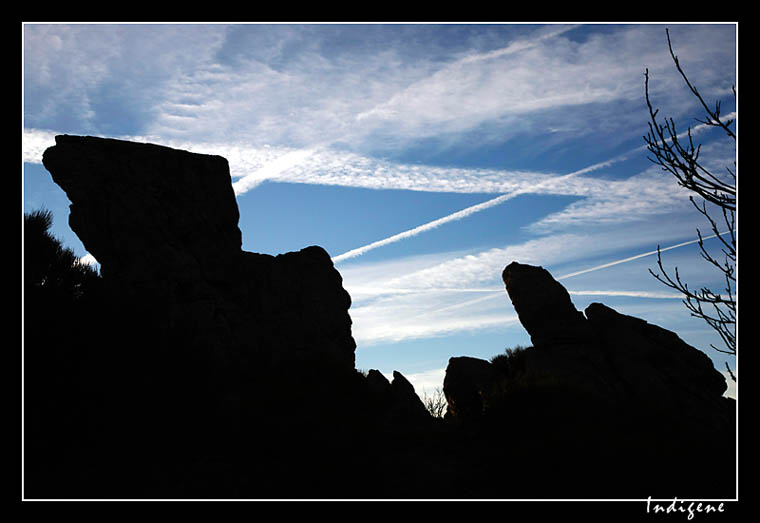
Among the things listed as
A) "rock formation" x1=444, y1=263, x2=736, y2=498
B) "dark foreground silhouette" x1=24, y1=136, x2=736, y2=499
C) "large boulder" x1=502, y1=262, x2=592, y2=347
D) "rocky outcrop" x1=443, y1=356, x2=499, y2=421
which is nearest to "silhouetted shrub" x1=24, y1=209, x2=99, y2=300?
"dark foreground silhouette" x1=24, y1=136, x2=736, y2=499

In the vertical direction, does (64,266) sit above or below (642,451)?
above

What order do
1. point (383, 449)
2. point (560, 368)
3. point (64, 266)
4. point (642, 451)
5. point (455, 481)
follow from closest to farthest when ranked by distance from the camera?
point (455, 481) → point (642, 451) → point (383, 449) → point (64, 266) → point (560, 368)

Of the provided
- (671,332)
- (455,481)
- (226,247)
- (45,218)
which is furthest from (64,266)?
(671,332)

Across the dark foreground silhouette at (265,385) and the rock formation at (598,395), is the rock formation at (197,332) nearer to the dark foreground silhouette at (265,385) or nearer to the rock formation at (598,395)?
the dark foreground silhouette at (265,385)

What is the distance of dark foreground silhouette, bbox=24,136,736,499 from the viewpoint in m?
10.5

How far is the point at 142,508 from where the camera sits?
7980 millimetres

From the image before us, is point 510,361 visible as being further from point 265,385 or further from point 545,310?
point 265,385

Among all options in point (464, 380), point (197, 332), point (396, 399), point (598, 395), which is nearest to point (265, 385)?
point (197, 332)

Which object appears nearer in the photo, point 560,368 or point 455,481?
point 455,481

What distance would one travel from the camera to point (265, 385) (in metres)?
15.8

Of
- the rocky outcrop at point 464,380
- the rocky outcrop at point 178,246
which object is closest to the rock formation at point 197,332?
the rocky outcrop at point 178,246

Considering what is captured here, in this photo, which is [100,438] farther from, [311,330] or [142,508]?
[311,330]
